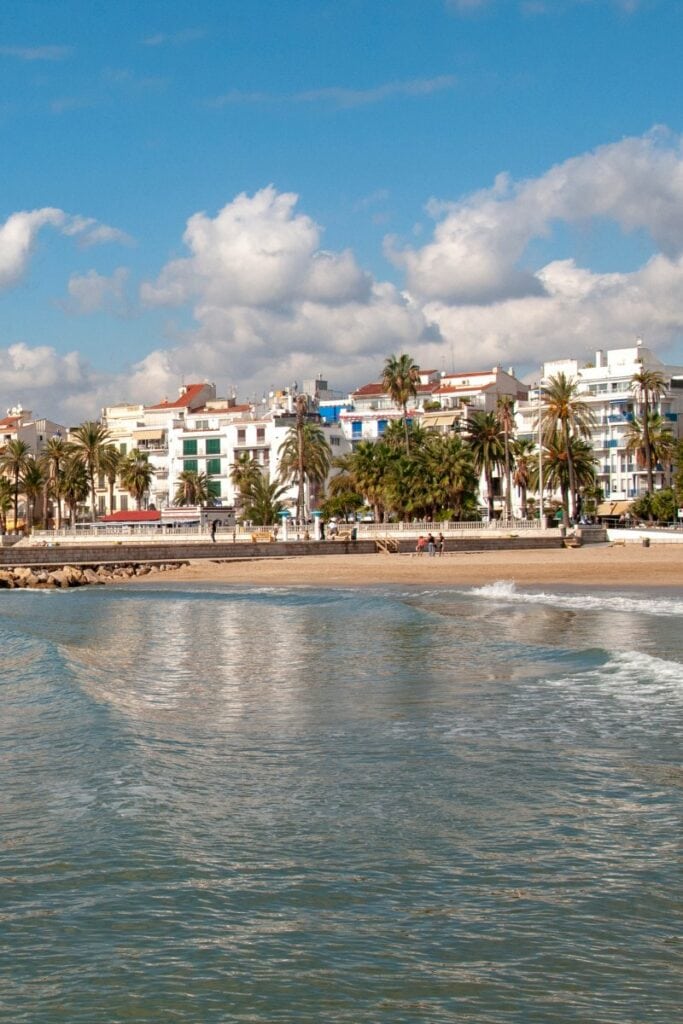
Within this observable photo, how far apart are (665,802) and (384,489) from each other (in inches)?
3133

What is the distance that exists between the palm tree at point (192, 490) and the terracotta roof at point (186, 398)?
60.4 feet

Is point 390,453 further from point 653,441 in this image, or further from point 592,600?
point 592,600

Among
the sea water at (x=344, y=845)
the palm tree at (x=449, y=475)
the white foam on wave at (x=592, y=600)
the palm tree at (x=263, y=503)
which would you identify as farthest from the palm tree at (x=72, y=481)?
the sea water at (x=344, y=845)

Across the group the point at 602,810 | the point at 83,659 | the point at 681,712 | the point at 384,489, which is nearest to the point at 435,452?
the point at 384,489

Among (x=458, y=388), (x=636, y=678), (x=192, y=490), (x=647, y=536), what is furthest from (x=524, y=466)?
(x=636, y=678)

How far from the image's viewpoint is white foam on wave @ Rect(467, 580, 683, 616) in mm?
36688

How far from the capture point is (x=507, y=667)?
2236cm

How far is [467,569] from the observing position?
6019 centimetres

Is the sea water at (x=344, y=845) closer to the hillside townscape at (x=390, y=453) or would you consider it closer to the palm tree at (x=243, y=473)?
the hillside townscape at (x=390, y=453)

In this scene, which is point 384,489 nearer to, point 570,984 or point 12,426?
point 12,426

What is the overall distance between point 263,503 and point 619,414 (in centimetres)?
3685

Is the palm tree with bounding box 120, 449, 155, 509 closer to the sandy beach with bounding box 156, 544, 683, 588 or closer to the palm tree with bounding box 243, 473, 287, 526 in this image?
the palm tree with bounding box 243, 473, 287, 526

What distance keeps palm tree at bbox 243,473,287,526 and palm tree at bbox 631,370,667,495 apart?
3130cm

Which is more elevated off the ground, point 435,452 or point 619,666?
point 435,452
